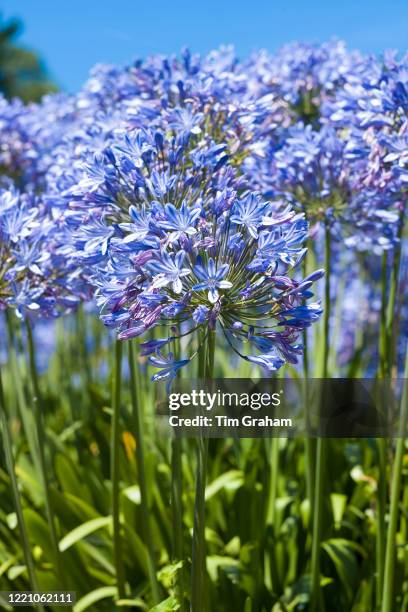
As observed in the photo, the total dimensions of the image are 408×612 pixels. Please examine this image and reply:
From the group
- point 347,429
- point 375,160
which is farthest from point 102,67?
point 347,429

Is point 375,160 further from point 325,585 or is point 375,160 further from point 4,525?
point 4,525

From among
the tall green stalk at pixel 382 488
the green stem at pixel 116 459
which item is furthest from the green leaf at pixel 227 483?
the tall green stalk at pixel 382 488

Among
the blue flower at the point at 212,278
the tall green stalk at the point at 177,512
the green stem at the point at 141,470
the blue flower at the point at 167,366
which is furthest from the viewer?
the green stem at the point at 141,470

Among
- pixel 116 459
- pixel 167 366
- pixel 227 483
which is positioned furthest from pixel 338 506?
pixel 167 366

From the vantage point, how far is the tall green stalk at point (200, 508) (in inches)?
79.7

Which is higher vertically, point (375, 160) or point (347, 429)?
point (375, 160)

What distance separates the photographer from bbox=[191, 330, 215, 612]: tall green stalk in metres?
2.03

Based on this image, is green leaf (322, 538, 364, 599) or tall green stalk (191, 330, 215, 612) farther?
green leaf (322, 538, 364, 599)

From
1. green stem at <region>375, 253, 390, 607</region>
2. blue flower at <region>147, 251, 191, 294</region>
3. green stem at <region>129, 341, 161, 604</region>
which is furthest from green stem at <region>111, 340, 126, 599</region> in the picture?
green stem at <region>375, 253, 390, 607</region>

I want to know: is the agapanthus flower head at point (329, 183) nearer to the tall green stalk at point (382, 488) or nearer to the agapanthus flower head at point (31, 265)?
the tall green stalk at point (382, 488)

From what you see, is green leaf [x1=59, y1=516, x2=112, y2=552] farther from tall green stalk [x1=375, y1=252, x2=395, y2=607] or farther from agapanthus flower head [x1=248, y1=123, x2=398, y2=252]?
agapanthus flower head [x1=248, y1=123, x2=398, y2=252]

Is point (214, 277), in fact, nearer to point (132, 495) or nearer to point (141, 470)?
point (141, 470)

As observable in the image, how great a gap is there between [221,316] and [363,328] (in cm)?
348

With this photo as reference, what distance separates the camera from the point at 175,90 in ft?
10.0
